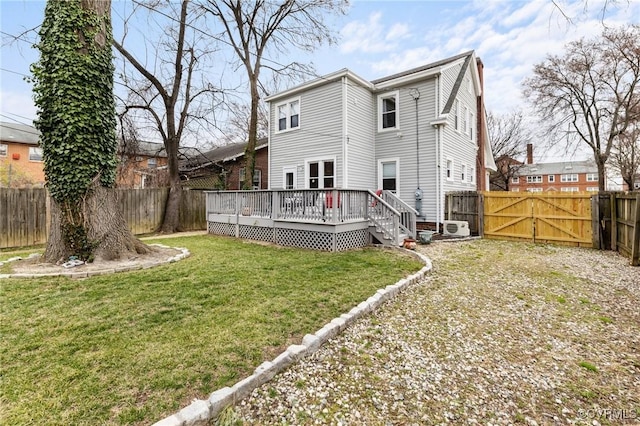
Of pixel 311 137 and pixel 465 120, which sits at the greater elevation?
pixel 465 120

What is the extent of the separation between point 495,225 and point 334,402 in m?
11.0

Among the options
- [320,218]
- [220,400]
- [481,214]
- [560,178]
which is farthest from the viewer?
[560,178]

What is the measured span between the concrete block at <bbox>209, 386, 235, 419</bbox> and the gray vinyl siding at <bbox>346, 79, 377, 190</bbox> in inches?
403

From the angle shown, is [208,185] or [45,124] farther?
[208,185]

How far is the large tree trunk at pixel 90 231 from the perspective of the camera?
5957 mm

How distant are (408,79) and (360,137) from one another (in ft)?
9.56

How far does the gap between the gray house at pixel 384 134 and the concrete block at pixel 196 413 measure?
1017 cm

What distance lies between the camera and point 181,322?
11.4 feet

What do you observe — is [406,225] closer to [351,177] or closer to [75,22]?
[351,177]

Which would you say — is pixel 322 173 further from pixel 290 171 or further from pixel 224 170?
pixel 224 170

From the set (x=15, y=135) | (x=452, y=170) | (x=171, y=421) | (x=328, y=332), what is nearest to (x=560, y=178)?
(x=452, y=170)

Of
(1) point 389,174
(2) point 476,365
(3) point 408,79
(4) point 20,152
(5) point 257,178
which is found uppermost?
(3) point 408,79

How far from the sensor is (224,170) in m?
19.8

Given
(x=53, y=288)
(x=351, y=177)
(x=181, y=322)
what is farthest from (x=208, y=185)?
(x=181, y=322)
